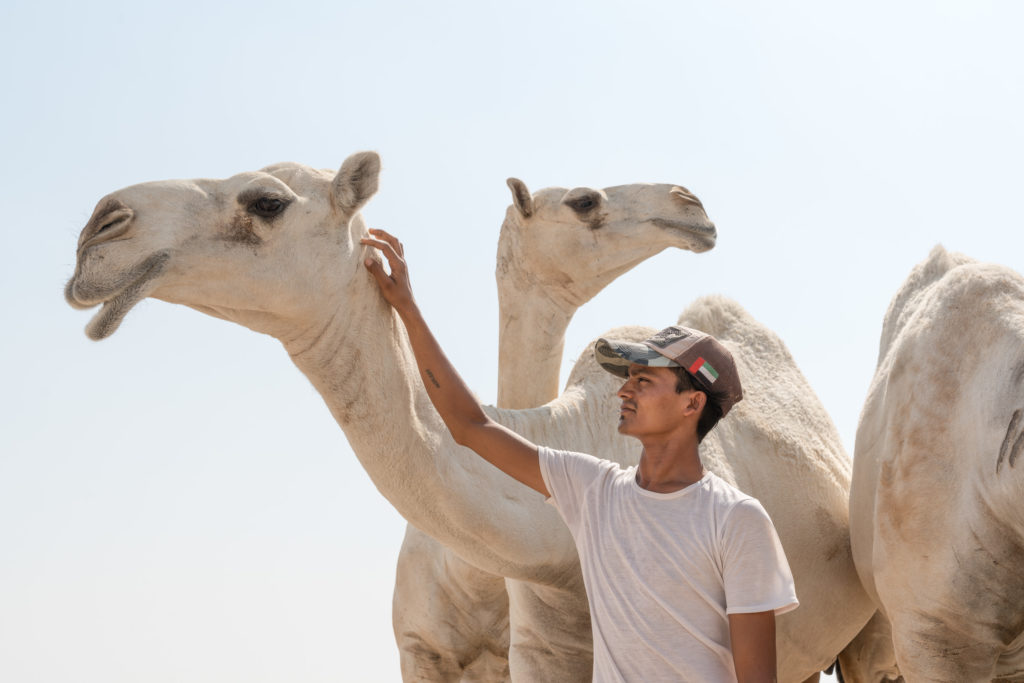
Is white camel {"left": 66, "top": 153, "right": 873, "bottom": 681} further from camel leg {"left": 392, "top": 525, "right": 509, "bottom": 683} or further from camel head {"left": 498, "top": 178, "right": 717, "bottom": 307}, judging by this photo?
camel head {"left": 498, "top": 178, "right": 717, "bottom": 307}

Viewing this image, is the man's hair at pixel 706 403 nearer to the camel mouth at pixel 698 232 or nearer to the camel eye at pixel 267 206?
the camel eye at pixel 267 206

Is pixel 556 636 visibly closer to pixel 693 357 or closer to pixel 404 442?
pixel 404 442

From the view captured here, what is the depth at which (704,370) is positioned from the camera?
11.2 ft

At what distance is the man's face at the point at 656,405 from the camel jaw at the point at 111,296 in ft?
5.18

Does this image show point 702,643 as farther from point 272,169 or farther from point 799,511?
point 799,511

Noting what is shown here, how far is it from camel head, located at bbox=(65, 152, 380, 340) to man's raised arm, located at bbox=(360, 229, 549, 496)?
0.47ft

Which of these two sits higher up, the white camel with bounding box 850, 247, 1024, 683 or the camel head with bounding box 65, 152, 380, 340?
the camel head with bounding box 65, 152, 380, 340

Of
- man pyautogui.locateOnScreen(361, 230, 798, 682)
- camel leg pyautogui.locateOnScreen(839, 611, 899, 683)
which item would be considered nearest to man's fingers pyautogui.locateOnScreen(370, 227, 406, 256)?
man pyautogui.locateOnScreen(361, 230, 798, 682)

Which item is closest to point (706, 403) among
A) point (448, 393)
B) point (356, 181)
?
point (448, 393)

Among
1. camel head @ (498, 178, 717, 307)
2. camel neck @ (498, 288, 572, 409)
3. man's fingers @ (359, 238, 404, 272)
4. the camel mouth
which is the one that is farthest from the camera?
camel neck @ (498, 288, 572, 409)

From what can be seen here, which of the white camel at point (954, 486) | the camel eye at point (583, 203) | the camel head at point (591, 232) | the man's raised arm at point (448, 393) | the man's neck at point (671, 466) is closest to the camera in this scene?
the man's neck at point (671, 466)

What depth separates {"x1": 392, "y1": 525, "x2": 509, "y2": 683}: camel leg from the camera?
636 centimetres

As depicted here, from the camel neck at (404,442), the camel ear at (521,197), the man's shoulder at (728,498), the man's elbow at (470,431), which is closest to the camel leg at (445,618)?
the camel neck at (404,442)

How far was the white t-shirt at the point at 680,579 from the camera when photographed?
3090 millimetres
